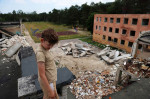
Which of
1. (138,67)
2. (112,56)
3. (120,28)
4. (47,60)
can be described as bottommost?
(112,56)

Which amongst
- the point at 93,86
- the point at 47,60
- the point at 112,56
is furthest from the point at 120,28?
the point at 47,60

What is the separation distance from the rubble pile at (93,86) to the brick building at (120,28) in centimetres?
888

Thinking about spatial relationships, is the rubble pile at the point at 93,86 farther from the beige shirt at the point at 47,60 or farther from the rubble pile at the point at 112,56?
the beige shirt at the point at 47,60

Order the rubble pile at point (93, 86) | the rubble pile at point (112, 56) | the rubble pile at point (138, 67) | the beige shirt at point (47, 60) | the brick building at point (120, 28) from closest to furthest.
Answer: the beige shirt at point (47, 60)
the rubble pile at point (138, 67)
the rubble pile at point (93, 86)
the rubble pile at point (112, 56)
the brick building at point (120, 28)

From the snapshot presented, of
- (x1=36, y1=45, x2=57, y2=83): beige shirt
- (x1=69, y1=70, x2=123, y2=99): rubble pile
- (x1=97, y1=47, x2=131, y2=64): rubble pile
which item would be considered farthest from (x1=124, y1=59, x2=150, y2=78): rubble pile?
(x1=36, y1=45, x2=57, y2=83): beige shirt

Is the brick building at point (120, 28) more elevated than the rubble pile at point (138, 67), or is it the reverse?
the brick building at point (120, 28)

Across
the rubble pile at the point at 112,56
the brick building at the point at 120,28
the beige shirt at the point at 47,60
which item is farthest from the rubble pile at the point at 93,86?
the brick building at the point at 120,28

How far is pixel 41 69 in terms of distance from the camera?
140cm

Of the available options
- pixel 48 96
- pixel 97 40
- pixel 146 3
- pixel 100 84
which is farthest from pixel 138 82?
pixel 146 3

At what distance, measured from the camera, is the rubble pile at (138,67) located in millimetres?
5430

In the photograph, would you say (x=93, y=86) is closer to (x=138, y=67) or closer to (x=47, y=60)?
(x=138, y=67)

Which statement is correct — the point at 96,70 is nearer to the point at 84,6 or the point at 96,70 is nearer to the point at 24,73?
the point at 24,73

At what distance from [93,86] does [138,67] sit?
3107 millimetres

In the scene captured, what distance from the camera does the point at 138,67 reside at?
19.2 feet
